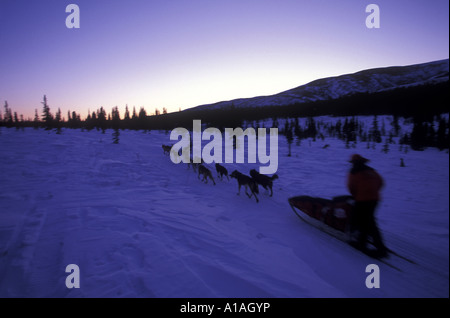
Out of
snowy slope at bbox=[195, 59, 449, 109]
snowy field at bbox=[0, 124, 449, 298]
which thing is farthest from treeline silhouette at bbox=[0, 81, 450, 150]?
snowy slope at bbox=[195, 59, 449, 109]

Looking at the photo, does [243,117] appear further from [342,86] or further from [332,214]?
[342,86]

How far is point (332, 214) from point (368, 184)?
4.20ft

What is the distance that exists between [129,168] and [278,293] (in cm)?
1088

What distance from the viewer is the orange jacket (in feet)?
11.4

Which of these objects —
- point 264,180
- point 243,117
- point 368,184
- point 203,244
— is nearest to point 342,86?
point 243,117

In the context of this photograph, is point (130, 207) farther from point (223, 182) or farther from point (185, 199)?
point (223, 182)

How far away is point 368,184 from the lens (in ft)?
11.4

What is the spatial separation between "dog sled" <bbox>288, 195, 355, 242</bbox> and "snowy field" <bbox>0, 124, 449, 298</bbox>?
32cm

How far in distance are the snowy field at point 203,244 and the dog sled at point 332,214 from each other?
1.05ft

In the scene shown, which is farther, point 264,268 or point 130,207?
point 130,207

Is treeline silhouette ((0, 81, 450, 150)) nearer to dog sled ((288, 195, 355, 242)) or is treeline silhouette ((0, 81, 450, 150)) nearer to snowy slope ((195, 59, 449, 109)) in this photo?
dog sled ((288, 195, 355, 242))
